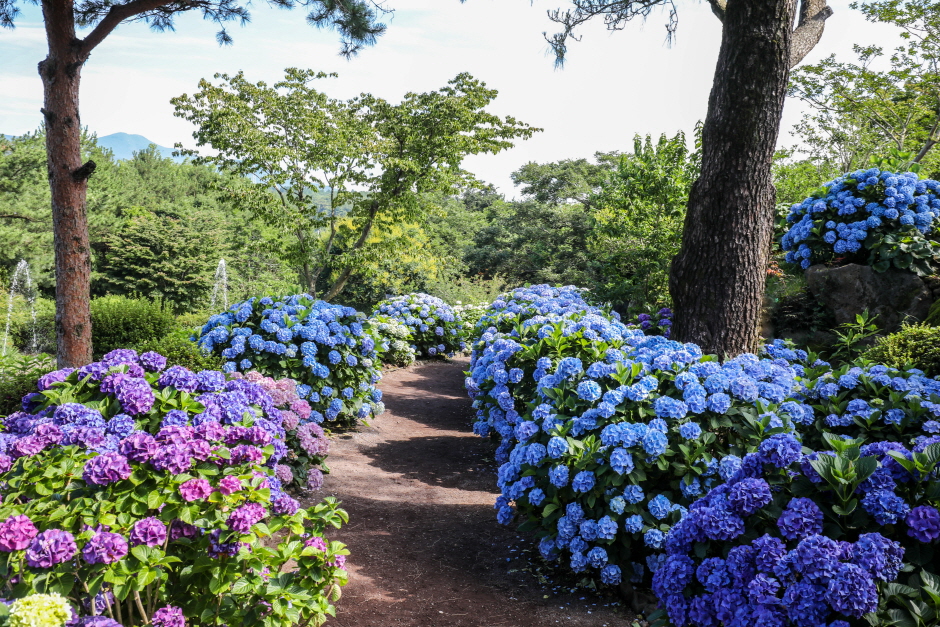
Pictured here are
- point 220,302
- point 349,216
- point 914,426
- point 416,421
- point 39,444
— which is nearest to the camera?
point 39,444

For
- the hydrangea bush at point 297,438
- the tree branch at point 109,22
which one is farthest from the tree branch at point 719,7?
the tree branch at point 109,22

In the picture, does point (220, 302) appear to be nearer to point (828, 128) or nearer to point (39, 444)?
point (39, 444)

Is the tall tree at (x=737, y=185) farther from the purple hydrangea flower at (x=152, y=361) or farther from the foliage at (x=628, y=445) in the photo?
the purple hydrangea flower at (x=152, y=361)

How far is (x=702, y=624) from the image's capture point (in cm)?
203

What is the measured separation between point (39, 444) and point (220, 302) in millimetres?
16656

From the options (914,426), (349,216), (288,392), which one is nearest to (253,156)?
(349,216)

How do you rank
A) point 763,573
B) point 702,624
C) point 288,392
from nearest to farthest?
point 763,573 → point 702,624 → point 288,392

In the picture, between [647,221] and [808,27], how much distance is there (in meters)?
3.28

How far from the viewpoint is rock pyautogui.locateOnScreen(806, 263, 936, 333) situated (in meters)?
6.07

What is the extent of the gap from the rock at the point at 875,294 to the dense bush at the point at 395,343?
20.2ft

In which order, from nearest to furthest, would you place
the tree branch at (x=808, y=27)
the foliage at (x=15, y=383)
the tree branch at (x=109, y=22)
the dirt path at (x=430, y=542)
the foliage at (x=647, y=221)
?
the dirt path at (x=430, y=542)
the foliage at (x=15, y=383)
the tree branch at (x=109, y=22)
the tree branch at (x=808, y=27)
the foliage at (x=647, y=221)

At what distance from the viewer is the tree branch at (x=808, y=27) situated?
18.1 feet

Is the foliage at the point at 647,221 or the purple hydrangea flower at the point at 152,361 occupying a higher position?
the foliage at the point at 647,221

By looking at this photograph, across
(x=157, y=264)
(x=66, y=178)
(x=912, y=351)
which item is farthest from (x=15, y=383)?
(x=157, y=264)
